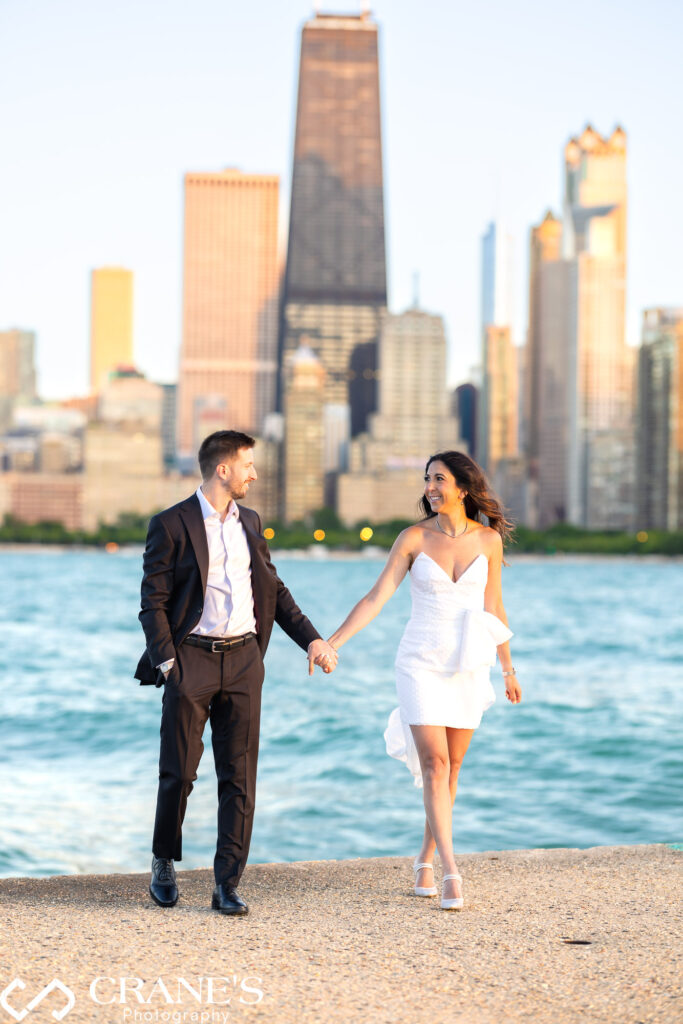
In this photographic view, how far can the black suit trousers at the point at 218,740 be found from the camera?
5.30m

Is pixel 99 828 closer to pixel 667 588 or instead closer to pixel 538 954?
pixel 538 954

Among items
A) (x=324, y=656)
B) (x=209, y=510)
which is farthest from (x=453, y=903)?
(x=209, y=510)

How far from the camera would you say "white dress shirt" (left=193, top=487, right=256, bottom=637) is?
5.36 metres

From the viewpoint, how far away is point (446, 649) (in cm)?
559

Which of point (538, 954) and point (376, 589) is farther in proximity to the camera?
point (376, 589)

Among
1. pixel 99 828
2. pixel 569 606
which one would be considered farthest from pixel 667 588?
pixel 99 828

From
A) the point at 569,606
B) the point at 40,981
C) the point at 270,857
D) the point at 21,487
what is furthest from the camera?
the point at 21,487

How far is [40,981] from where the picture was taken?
4164 mm

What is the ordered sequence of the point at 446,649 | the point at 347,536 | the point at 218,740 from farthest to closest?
the point at 347,536
the point at 446,649
the point at 218,740

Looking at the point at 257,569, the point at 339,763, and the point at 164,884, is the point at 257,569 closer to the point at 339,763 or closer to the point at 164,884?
the point at 164,884

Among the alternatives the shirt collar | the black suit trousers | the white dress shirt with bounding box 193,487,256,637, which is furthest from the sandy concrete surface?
the shirt collar

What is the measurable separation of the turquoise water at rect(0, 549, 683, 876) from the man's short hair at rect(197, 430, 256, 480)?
4920 millimetres

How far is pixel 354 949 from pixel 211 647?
1389 millimetres

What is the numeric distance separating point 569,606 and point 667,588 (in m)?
26.7
